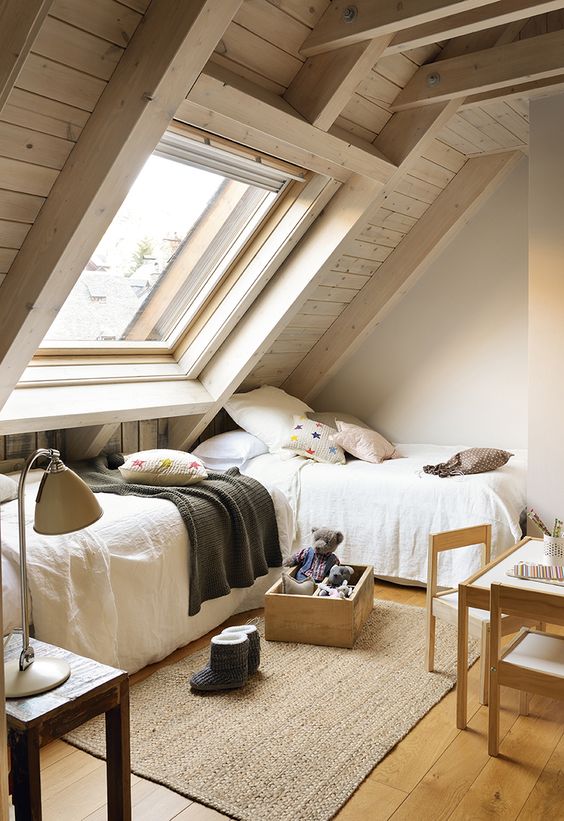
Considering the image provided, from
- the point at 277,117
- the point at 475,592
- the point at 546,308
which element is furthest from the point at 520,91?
the point at 475,592

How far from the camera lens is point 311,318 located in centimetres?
431

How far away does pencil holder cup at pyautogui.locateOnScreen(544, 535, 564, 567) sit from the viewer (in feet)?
7.73

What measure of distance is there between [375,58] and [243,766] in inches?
94.0

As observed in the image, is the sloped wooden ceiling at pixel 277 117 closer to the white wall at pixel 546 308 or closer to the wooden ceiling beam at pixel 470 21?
the wooden ceiling beam at pixel 470 21

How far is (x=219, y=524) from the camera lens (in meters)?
3.20

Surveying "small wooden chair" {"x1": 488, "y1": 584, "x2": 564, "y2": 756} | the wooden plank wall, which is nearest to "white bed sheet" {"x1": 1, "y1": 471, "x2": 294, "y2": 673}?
the wooden plank wall

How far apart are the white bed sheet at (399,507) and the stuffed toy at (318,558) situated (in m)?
0.45

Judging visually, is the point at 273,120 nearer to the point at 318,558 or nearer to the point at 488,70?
the point at 488,70

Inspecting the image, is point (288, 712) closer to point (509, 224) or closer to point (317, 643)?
point (317, 643)

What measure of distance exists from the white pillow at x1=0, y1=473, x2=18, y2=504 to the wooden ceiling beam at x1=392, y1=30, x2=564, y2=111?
2.23 meters

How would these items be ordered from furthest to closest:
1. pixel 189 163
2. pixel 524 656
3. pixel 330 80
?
pixel 189 163
pixel 330 80
pixel 524 656

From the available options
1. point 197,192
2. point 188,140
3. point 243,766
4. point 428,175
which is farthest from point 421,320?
point 243,766

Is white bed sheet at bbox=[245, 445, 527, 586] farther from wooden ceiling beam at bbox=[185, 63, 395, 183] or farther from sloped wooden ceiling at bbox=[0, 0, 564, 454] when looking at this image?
wooden ceiling beam at bbox=[185, 63, 395, 183]

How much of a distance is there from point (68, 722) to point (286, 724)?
3.10 feet
